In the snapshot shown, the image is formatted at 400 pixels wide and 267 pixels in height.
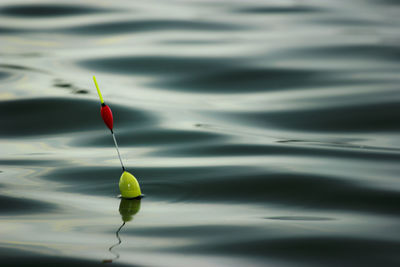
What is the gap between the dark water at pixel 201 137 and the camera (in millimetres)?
1168

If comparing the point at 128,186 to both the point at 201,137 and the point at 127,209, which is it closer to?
the point at 127,209

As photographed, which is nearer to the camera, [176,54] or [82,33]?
[176,54]

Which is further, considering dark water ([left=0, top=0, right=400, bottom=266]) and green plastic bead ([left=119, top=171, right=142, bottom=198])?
green plastic bead ([left=119, top=171, right=142, bottom=198])

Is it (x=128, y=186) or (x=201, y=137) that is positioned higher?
(x=201, y=137)

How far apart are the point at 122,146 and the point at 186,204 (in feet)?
1.91

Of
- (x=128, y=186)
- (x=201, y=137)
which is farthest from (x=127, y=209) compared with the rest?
(x=201, y=137)

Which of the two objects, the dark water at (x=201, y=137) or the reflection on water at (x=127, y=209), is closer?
the dark water at (x=201, y=137)

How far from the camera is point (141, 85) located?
275 centimetres

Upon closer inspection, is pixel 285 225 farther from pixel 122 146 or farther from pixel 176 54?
pixel 176 54

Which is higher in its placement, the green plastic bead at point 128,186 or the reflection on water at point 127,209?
the green plastic bead at point 128,186

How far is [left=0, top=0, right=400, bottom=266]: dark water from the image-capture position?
1.17 m

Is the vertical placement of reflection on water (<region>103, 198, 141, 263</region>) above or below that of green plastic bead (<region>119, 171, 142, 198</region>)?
below

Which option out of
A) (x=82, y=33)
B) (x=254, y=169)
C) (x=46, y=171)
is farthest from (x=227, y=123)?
(x=82, y=33)

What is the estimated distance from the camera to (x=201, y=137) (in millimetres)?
1992
